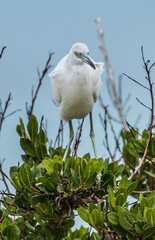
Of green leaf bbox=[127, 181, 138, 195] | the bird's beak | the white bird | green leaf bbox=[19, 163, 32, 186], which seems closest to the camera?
green leaf bbox=[127, 181, 138, 195]

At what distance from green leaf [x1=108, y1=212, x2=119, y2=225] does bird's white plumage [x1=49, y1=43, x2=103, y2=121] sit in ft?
3.95

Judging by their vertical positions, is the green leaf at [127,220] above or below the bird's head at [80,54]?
below

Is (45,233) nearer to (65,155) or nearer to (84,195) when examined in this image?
(84,195)

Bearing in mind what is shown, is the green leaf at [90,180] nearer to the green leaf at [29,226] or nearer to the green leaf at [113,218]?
the green leaf at [113,218]

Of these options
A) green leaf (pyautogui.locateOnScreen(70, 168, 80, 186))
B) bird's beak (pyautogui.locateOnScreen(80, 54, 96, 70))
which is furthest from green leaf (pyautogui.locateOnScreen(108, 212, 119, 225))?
bird's beak (pyautogui.locateOnScreen(80, 54, 96, 70))

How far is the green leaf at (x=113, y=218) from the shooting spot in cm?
216

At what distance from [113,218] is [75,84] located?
127cm

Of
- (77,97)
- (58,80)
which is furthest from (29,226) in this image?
(58,80)

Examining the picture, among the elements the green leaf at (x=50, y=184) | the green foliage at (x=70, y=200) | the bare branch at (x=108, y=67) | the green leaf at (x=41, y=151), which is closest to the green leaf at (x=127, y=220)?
the green foliage at (x=70, y=200)

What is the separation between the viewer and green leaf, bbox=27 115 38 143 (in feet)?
9.09

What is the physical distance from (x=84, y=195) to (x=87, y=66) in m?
1.14

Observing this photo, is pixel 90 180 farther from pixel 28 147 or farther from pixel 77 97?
pixel 77 97

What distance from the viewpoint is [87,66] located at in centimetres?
315

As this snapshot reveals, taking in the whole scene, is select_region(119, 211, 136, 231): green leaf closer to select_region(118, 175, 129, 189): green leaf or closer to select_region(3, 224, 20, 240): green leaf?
select_region(118, 175, 129, 189): green leaf
